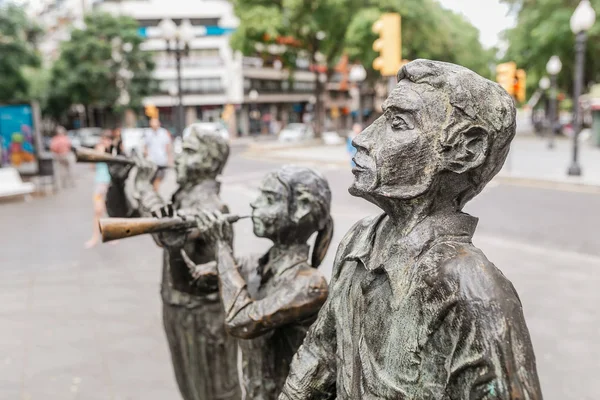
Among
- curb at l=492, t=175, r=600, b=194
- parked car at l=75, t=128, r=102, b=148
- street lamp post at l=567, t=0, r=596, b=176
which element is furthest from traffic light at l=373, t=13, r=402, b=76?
parked car at l=75, t=128, r=102, b=148

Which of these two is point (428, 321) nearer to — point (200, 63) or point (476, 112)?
point (476, 112)

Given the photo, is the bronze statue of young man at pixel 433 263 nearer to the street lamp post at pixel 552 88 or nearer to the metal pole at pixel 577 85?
the metal pole at pixel 577 85

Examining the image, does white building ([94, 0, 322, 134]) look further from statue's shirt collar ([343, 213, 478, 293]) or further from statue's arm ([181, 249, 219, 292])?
statue's shirt collar ([343, 213, 478, 293])

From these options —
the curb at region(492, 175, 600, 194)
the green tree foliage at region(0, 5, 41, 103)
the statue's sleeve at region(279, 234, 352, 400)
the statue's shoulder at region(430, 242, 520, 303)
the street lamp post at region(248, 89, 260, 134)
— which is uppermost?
the green tree foliage at region(0, 5, 41, 103)

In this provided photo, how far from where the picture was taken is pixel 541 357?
15.1 ft

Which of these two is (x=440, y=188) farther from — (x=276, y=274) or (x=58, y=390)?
(x=58, y=390)

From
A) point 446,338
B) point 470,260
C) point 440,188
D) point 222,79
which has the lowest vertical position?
point 446,338

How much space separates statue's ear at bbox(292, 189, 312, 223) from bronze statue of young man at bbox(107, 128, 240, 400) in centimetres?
71

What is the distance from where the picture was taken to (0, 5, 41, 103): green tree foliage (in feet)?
61.2

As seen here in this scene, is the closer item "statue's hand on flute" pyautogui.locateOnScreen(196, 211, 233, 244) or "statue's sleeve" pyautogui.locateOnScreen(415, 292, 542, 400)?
"statue's sleeve" pyautogui.locateOnScreen(415, 292, 542, 400)

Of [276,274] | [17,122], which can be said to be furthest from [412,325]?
[17,122]

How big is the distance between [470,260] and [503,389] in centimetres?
25

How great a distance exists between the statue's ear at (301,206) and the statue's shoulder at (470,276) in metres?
0.99

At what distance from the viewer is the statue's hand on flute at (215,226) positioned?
2059 millimetres
